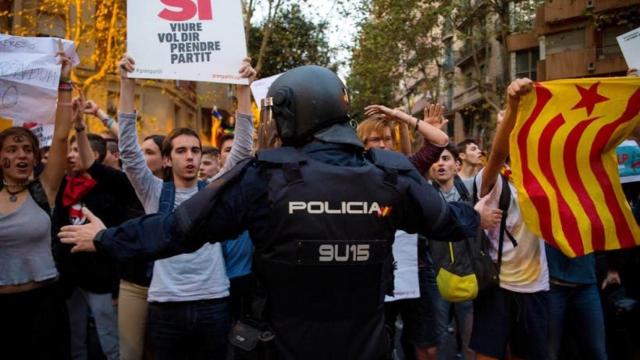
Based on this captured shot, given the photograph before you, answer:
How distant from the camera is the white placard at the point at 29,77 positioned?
181 inches

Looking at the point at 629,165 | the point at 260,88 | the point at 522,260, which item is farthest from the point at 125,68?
the point at 629,165

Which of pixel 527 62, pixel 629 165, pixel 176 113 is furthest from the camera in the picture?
pixel 527 62

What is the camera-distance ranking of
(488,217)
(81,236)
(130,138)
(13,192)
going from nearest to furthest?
(81,236) → (488,217) → (130,138) → (13,192)

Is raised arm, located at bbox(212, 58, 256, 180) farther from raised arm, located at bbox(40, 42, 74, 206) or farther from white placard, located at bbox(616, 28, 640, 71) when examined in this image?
white placard, located at bbox(616, 28, 640, 71)

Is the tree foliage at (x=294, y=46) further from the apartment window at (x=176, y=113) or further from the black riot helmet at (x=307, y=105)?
the black riot helmet at (x=307, y=105)

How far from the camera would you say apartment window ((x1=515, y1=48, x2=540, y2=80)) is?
108 ft

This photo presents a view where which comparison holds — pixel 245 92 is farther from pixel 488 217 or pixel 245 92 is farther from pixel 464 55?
pixel 464 55

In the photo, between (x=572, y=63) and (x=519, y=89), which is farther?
(x=572, y=63)

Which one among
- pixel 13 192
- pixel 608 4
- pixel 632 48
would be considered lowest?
pixel 13 192

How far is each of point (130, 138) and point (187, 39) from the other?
0.80m

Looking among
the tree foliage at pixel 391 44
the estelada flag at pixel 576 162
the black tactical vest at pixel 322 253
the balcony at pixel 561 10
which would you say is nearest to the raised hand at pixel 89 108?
the black tactical vest at pixel 322 253

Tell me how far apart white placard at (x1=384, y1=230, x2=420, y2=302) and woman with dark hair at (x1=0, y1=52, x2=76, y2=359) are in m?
2.37

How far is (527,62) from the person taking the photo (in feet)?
109

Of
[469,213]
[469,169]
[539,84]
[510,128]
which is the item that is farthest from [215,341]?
[469,169]
